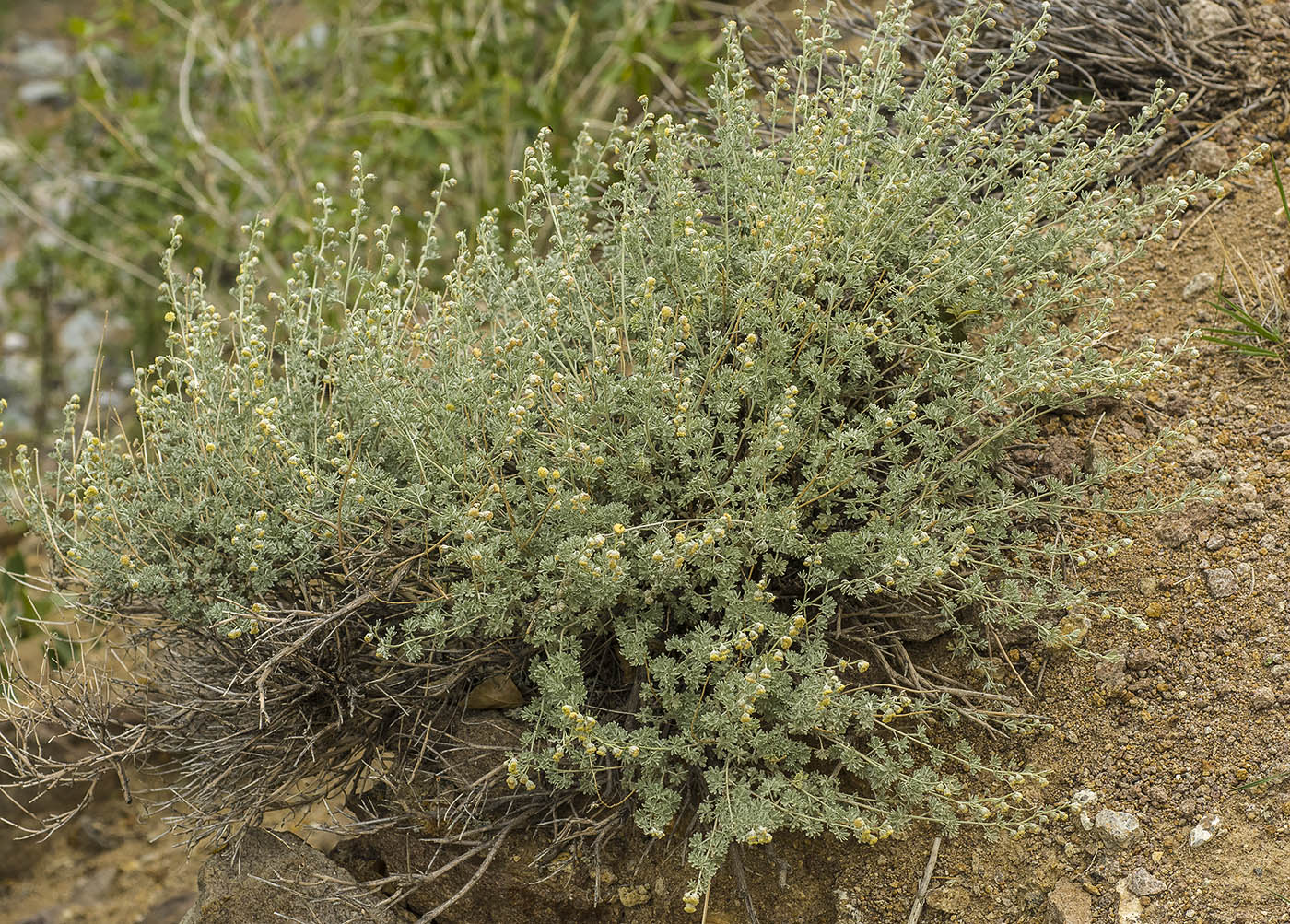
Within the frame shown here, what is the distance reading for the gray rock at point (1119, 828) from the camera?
2.40 meters

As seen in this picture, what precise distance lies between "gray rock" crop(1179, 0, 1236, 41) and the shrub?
114cm

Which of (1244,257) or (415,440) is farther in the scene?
(1244,257)

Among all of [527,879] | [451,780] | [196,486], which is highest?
[196,486]

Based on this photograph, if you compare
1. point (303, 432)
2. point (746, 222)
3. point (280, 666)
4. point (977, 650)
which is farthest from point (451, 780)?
point (746, 222)

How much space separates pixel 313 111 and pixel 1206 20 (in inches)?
174

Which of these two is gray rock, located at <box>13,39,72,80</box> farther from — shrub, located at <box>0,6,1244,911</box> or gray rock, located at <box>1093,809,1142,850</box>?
gray rock, located at <box>1093,809,1142,850</box>

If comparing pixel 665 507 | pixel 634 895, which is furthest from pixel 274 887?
pixel 665 507

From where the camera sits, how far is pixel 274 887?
2777mm

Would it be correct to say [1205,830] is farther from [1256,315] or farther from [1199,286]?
[1199,286]

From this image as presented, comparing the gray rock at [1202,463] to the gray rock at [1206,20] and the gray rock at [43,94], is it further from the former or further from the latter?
the gray rock at [43,94]

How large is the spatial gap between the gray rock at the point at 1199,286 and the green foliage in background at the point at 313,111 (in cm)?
253

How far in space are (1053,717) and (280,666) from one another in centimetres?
179

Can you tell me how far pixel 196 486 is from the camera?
2.87 m

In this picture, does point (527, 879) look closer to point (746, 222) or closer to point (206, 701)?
point (206, 701)
